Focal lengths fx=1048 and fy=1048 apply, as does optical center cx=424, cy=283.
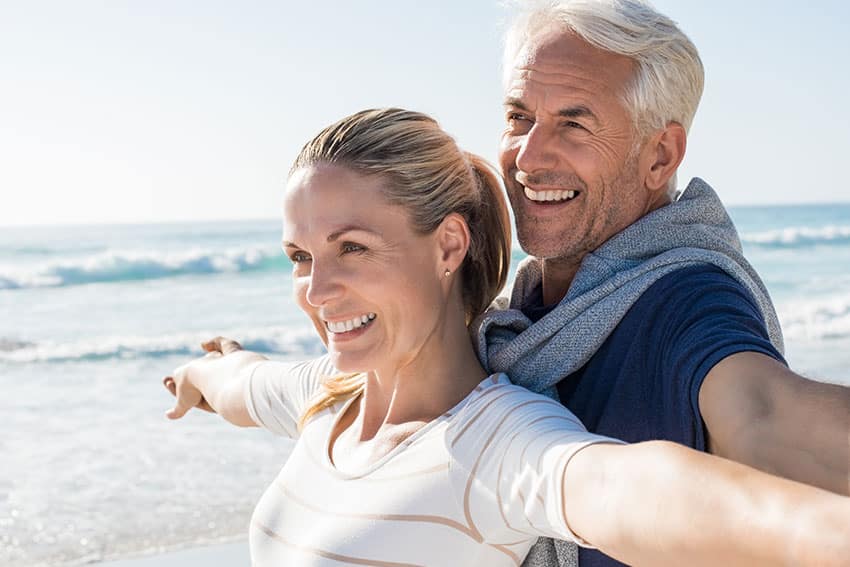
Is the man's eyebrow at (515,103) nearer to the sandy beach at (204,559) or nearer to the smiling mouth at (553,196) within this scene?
the smiling mouth at (553,196)

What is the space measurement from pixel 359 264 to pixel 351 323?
11 cm

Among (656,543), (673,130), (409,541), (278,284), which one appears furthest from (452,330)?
(278,284)

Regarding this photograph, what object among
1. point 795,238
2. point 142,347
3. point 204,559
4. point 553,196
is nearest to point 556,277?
point 553,196

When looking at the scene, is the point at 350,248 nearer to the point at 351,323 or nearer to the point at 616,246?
the point at 351,323

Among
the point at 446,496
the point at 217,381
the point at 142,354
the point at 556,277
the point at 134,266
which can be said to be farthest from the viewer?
the point at 134,266

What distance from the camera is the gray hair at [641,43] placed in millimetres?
1868

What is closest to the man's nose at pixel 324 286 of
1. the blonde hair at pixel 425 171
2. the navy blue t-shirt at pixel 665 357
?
the blonde hair at pixel 425 171

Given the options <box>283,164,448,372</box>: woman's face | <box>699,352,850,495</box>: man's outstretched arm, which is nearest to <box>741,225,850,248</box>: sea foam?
<box>283,164,448,372</box>: woman's face

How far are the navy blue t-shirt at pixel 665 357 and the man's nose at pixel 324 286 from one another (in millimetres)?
434

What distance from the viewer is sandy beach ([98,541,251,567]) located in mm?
3658

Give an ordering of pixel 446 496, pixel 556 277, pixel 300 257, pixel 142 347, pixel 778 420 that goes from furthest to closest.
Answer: pixel 142 347 → pixel 556 277 → pixel 300 257 → pixel 446 496 → pixel 778 420

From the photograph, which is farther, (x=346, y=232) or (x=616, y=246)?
(x=616, y=246)

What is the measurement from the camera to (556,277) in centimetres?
207

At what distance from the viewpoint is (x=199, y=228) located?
83.4ft
